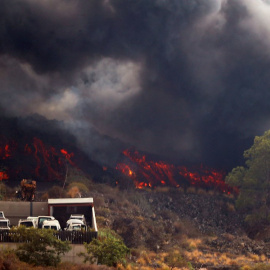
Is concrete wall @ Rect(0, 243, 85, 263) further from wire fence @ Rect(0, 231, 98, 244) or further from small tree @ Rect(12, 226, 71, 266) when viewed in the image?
small tree @ Rect(12, 226, 71, 266)

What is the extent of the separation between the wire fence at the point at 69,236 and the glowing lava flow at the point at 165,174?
37.4 meters

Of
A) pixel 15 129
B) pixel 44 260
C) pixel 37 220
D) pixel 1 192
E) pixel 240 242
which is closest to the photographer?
pixel 44 260

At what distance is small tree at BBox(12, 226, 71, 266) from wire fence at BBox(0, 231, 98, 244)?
1.17 meters

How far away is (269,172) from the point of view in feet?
181

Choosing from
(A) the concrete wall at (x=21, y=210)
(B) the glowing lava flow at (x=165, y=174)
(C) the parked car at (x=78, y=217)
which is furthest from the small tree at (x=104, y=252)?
(B) the glowing lava flow at (x=165, y=174)

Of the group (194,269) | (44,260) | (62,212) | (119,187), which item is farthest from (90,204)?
(119,187)

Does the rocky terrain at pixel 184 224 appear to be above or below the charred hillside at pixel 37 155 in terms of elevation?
below

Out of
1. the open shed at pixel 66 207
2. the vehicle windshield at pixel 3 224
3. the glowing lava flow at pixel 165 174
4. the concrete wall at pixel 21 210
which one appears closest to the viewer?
the vehicle windshield at pixel 3 224

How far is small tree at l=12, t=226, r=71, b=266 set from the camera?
23.5m

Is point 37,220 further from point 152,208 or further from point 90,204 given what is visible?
point 152,208

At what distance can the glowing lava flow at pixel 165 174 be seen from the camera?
67312 mm

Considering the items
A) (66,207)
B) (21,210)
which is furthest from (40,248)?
(21,210)

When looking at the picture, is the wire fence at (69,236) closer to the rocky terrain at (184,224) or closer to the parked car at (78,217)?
the parked car at (78,217)

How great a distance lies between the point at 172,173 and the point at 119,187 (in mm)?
12925
